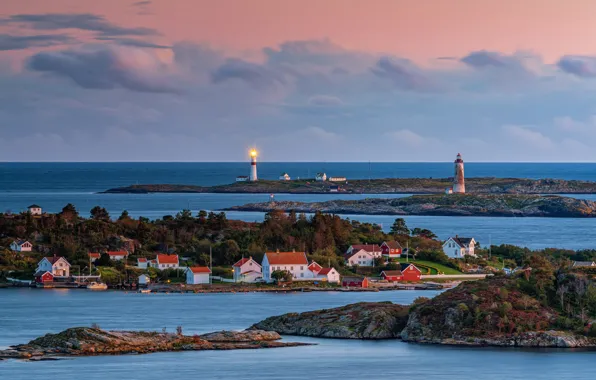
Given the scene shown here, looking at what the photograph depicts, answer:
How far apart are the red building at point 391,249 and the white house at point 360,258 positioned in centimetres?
265

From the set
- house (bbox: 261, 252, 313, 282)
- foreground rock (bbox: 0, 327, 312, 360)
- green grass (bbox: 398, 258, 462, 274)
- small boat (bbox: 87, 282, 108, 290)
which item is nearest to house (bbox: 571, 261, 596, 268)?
green grass (bbox: 398, 258, 462, 274)

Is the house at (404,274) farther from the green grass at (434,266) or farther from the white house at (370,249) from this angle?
the white house at (370,249)

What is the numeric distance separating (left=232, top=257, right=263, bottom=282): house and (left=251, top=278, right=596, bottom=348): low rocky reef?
71.1ft

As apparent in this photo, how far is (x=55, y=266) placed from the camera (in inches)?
3095

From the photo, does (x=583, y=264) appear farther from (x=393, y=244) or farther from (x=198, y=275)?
(x=198, y=275)

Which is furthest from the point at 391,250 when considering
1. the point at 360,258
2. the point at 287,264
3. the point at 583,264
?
the point at 583,264

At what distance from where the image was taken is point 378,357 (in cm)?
4678

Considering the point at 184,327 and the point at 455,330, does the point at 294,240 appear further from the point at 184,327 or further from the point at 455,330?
the point at 455,330

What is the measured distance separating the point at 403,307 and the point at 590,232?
7907cm

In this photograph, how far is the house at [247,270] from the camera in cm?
7569

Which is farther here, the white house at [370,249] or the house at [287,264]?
the white house at [370,249]

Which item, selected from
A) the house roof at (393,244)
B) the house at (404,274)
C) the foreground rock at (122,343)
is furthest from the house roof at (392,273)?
the foreground rock at (122,343)

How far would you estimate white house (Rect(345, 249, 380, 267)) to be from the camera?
81688mm

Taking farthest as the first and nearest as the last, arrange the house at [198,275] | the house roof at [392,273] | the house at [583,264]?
1. the house roof at [392,273]
2. the house at [198,275]
3. the house at [583,264]
